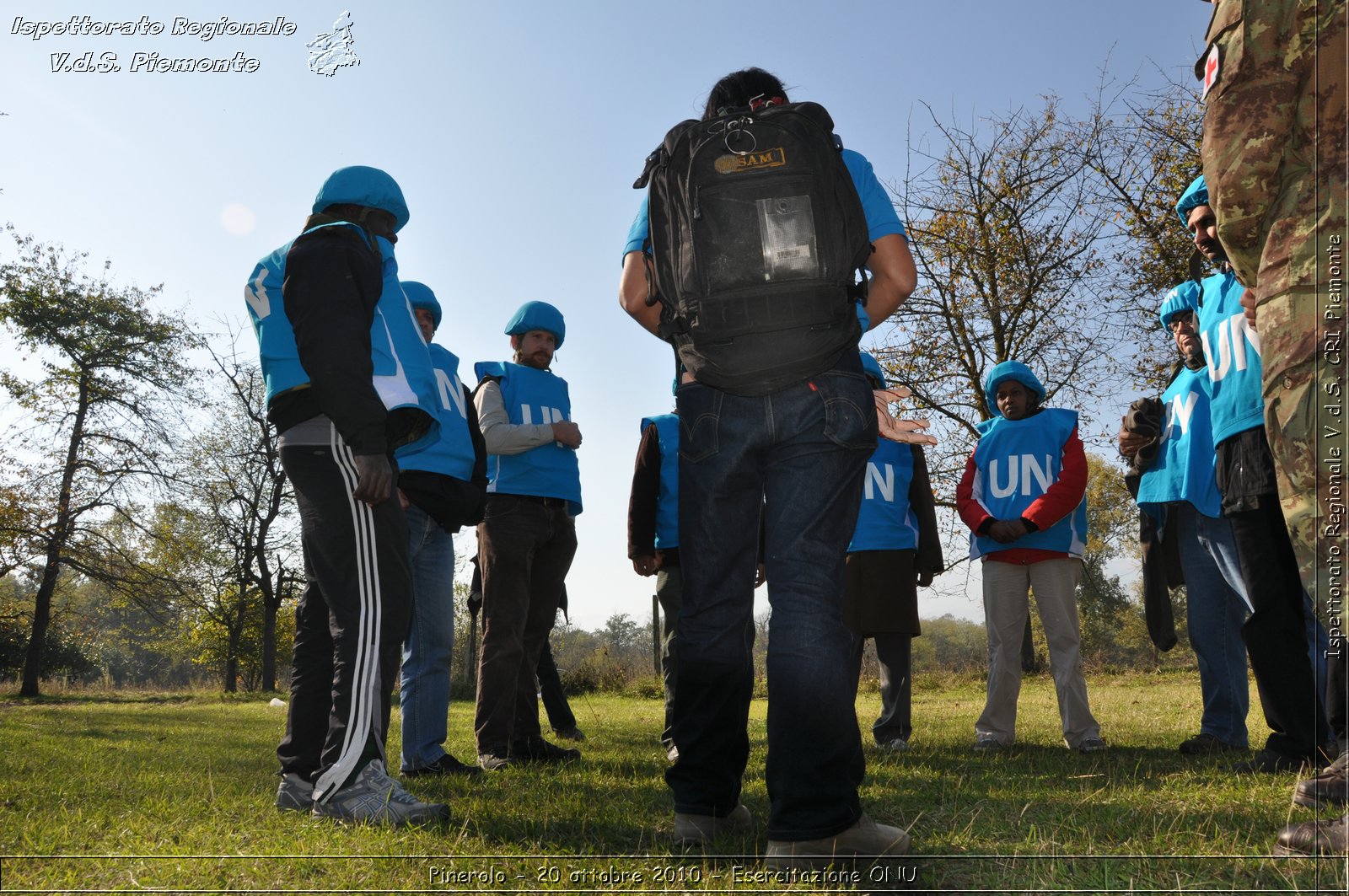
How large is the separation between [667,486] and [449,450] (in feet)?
5.49

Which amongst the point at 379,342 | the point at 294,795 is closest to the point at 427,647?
the point at 294,795

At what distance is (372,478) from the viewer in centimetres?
325

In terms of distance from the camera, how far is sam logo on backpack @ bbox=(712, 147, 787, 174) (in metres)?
2.70

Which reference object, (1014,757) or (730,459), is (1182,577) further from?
(730,459)

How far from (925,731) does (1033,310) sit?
47.3 feet

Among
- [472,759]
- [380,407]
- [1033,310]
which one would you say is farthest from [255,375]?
[380,407]

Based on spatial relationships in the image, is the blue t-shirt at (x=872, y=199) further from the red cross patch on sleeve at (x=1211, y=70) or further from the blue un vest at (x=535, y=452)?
the blue un vest at (x=535, y=452)

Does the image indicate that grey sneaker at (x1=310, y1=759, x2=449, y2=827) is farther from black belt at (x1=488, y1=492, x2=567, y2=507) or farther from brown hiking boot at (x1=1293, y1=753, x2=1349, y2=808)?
brown hiking boot at (x1=1293, y1=753, x2=1349, y2=808)

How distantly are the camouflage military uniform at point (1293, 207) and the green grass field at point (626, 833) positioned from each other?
0.92m

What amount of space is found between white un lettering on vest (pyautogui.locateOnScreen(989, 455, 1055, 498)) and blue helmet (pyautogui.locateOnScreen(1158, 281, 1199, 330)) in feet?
3.52

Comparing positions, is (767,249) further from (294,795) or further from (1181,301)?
(1181,301)

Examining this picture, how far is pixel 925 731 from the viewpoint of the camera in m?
7.28

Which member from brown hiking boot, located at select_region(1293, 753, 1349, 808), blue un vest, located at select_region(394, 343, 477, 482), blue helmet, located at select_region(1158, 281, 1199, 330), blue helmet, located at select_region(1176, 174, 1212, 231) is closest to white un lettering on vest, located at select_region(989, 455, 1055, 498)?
blue helmet, located at select_region(1158, 281, 1199, 330)

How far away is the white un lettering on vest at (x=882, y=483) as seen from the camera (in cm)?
609
